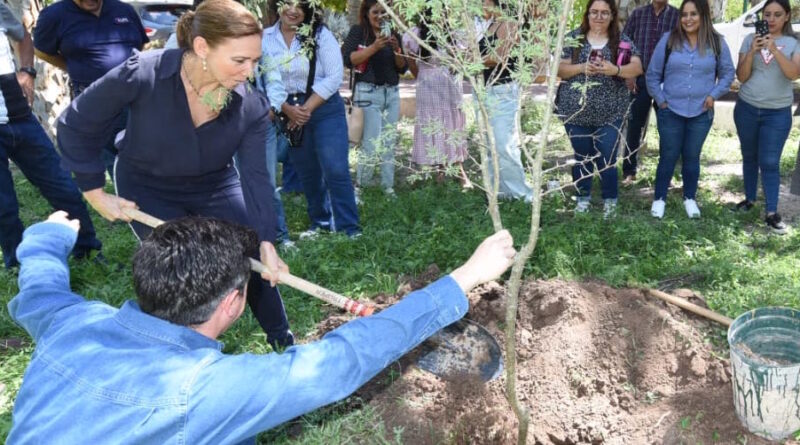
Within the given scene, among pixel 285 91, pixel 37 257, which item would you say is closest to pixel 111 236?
pixel 285 91

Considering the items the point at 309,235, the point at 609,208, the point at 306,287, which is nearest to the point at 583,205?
the point at 609,208

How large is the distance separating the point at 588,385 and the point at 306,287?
1434 mm

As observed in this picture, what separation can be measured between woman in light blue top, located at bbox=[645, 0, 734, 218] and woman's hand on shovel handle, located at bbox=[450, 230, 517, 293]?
4.06 m

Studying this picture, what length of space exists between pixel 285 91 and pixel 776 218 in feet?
12.9

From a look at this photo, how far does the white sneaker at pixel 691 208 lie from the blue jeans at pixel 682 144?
4 centimetres

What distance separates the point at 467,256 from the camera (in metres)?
4.77

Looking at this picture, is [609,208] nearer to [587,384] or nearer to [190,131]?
[587,384]

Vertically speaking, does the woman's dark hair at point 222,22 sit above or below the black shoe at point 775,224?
above

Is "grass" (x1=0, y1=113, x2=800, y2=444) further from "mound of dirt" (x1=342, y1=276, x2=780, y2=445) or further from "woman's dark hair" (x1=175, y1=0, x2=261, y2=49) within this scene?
"woman's dark hair" (x1=175, y1=0, x2=261, y2=49)

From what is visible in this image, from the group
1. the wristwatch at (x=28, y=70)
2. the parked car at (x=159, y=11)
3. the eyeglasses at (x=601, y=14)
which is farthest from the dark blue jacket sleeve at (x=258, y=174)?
the parked car at (x=159, y=11)

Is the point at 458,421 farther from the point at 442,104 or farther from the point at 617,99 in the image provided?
the point at 442,104

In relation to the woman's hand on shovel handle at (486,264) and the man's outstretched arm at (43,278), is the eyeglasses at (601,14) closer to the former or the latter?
the woman's hand on shovel handle at (486,264)

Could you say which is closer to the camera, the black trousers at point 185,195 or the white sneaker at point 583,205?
the black trousers at point 185,195

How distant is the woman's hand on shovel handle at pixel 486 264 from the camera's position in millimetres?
2021
